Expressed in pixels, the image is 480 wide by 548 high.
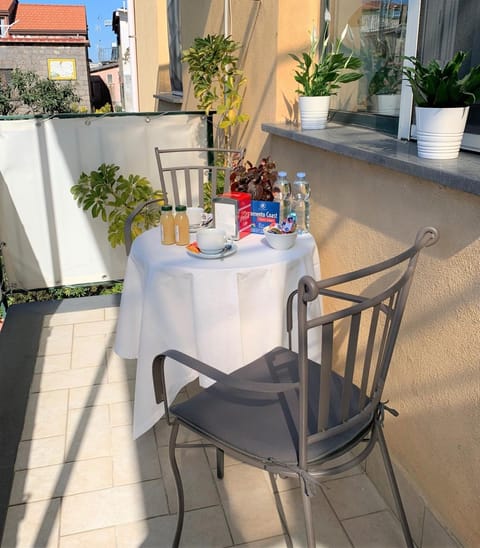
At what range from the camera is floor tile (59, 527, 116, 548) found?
1.64m

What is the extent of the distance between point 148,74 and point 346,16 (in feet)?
20.6

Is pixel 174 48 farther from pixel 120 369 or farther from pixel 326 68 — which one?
pixel 120 369

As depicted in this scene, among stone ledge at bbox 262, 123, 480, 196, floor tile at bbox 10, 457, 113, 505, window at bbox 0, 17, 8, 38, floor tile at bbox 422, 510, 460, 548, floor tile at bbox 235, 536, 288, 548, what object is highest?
window at bbox 0, 17, 8, 38

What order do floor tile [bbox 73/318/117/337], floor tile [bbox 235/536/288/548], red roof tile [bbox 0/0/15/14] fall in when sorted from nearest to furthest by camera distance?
1. floor tile [bbox 235/536/288/548]
2. floor tile [bbox 73/318/117/337]
3. red roof tile [bbox 0/0/15/14]

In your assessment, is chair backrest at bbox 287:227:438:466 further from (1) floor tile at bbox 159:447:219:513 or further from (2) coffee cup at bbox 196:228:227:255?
(1) floor tile at bbox 159:447:219:513

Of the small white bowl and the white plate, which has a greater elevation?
the small white bowl

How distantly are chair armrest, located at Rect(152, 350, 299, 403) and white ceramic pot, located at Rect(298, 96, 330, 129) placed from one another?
1.33m

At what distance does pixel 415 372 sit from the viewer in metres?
1.61

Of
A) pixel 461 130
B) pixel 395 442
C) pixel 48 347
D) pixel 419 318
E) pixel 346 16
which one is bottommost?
pixel 48 347

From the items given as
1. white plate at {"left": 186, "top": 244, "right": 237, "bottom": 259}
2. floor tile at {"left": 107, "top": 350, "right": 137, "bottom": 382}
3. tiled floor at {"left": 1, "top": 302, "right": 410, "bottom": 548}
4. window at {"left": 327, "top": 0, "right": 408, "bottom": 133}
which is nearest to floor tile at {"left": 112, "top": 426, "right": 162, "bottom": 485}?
tiled floor at {"left": 1, "top": 302, "right": 410, "bottom": 548}

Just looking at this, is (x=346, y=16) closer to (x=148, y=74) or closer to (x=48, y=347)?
(x=48, y=347)

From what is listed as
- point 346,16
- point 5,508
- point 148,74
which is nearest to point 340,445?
point 5,508

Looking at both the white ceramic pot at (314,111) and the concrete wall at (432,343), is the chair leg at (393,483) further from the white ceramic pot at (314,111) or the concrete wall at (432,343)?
the white ceramic pot at (314,111)

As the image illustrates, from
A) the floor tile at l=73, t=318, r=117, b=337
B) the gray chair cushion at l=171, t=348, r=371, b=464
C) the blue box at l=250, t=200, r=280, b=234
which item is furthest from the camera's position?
the floor tile at l=73, t=318, r=117, b=337
